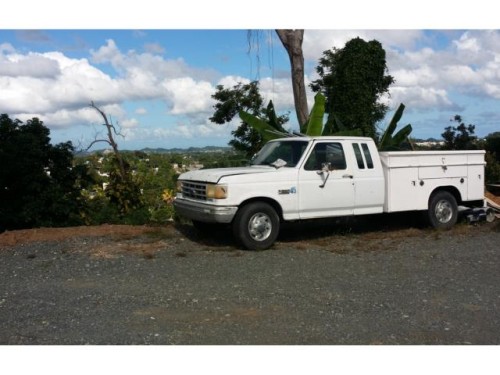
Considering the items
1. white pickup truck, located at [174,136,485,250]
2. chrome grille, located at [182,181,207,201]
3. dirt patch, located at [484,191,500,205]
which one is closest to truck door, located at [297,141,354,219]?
white pickup truck, located at [174,136,485,250]

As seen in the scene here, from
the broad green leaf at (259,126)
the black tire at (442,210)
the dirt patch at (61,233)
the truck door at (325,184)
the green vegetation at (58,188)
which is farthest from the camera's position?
the broad green leaf at (259,126)

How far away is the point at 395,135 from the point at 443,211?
378 cm

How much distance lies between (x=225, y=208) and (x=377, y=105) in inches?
433

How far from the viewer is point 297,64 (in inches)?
648

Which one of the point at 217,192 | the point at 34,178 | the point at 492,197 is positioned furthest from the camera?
the point at 492,197

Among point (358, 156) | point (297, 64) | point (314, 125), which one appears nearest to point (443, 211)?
point (358, 156)

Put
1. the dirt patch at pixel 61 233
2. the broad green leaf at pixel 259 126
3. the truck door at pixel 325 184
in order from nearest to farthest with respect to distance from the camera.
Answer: the truck door at pixel 325 184 < the dirt patch at pixel 61 233 < the broad green leaf at pixel 259 126

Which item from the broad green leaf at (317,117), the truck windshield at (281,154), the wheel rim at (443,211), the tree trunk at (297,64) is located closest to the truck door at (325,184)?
A: the truck windshield at (281,154)

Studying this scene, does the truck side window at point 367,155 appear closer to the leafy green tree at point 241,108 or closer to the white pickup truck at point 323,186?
the white pickup truck at point 323,186

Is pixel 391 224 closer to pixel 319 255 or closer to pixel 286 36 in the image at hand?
pixel 319 255

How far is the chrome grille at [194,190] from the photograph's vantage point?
9273 mm

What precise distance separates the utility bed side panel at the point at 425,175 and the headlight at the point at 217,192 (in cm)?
330

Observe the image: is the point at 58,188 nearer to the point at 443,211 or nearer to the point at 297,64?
the point at 443,211

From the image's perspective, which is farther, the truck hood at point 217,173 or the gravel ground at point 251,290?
the truck hood at point 217,173
